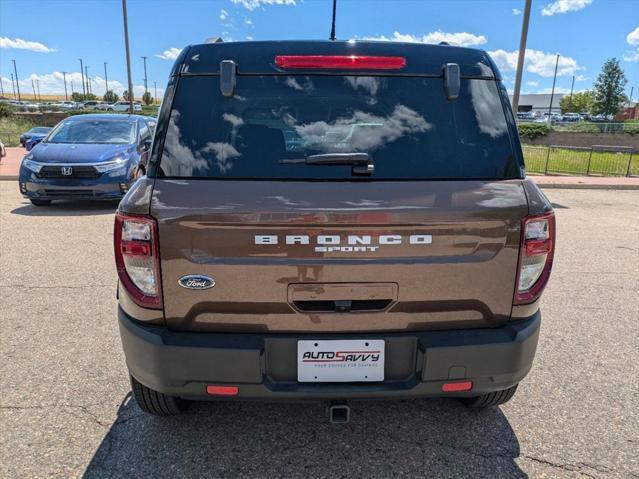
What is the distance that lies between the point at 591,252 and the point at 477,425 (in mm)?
5063

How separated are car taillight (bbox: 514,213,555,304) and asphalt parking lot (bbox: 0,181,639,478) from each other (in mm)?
913

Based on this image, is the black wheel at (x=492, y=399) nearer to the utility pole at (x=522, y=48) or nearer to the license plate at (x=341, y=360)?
the license plate at (x=341, y=360)

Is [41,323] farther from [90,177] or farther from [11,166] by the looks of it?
[11,166]

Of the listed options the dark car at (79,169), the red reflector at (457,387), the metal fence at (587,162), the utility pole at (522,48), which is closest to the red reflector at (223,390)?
the red reflector at (457,387)

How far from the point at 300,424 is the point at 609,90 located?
3035 inches

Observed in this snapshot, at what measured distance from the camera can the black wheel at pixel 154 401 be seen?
2.49 meters

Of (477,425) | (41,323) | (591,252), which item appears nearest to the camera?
(477,425)

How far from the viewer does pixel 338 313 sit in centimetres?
207

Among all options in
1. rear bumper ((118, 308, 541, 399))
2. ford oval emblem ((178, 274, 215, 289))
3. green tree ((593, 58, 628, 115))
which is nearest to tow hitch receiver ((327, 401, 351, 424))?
rear bumper ((118, 308, 541, 399))

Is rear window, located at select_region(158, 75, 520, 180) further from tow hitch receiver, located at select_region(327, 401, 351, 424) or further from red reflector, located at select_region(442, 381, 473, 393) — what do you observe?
tow hitch receiver, located at select_region(327, 401, 351, 424)

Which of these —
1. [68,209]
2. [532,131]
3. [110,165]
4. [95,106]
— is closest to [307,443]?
[110,165]

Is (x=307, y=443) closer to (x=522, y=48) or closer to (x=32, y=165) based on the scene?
(x=32, y=165)

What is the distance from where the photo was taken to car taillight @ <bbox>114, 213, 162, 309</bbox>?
→ 2021mm

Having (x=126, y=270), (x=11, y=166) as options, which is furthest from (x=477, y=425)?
(x=11, y=166)
